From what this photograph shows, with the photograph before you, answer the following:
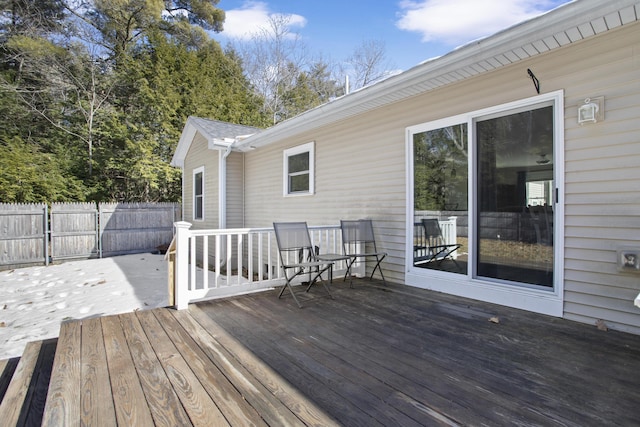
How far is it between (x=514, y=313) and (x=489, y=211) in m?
1.05

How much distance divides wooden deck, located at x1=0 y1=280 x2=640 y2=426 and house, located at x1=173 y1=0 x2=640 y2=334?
471 millimetres

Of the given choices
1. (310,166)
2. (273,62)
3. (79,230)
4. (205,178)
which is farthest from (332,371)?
(273,62)

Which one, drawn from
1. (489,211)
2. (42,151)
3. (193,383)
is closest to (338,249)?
(489,211)

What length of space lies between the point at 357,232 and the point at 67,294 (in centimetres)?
543

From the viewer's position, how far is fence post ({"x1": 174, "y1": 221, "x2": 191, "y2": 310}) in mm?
3332

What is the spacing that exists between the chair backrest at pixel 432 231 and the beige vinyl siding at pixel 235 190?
545cm

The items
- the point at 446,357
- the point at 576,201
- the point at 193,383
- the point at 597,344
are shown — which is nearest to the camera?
the point at 193,383

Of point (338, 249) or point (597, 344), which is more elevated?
point (338, 249)

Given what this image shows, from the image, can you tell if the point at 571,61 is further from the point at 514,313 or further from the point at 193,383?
the point at 193,383

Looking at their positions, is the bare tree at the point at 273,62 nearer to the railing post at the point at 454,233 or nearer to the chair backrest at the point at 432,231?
the chair backrest at the point at 432,231

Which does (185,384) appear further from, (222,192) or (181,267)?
(222,192)

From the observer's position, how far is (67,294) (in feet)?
19.2

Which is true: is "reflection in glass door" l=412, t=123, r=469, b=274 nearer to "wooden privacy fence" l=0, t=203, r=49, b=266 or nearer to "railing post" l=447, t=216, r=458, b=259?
"railing post" l=447, t=216, r=458, b=259

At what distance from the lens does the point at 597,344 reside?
2.35m
